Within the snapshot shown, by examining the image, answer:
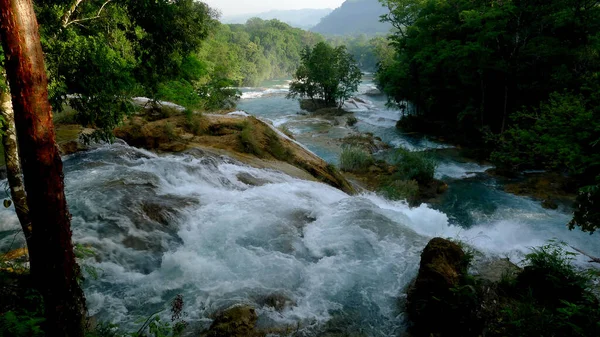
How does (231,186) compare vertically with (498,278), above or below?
above

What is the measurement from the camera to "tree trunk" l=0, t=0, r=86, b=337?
254cm

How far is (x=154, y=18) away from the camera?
8.57 metres

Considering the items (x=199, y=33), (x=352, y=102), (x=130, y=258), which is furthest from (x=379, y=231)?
(x=352, y=102)

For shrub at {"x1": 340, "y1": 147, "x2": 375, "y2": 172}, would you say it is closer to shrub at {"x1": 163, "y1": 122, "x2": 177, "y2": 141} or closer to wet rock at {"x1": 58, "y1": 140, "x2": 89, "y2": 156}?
shrub at {"x1": 163, "y1": 122, "x2": 177, "y2": 141}

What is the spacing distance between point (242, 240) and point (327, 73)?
94.2 ft

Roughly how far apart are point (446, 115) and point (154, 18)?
22.2 metres

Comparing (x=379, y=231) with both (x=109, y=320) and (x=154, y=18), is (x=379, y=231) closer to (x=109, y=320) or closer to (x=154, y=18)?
(x=109, y=320)

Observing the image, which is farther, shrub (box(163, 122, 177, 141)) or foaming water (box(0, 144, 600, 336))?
shrub (box(163, 122, 177, 141))

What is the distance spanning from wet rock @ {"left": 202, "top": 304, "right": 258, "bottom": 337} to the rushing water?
22 cm

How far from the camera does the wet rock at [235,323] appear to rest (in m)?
4.10

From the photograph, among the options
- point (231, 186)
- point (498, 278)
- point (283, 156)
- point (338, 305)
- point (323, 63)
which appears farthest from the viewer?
point (323, 63)

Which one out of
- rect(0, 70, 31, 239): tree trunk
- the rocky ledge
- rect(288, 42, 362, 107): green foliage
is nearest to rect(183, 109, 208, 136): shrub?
the rocky ledge

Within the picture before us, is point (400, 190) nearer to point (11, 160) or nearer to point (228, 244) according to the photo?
point (228, 244)

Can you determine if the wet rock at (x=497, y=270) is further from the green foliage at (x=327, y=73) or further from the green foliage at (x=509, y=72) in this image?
the green foliage at (x=327, y=73)
